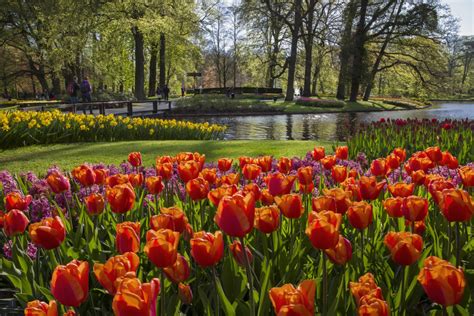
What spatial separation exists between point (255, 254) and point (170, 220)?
56 cm

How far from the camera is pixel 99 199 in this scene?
93.4 inches

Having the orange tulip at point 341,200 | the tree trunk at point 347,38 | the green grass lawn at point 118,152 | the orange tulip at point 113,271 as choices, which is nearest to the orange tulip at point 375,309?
the orange tulip at point 113,271

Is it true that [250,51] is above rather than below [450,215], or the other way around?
above

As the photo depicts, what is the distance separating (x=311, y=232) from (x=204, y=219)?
127cm

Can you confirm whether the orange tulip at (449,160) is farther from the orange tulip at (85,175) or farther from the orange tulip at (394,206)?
the orange tulip at (85,175)

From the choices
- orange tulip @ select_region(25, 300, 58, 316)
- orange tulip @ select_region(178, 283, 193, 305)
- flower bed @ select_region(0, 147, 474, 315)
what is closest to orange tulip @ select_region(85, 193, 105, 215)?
flower bed @ select_region(0, 147, 474, 315)

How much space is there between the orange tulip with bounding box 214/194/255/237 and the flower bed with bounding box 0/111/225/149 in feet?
28.9

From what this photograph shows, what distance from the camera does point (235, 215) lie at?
1448 mm

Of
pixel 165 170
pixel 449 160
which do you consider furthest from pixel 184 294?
pixel 449 160

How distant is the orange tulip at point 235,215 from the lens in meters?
1.45

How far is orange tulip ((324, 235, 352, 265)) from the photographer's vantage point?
157cm

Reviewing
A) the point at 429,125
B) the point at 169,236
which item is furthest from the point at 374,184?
the point at 429,125

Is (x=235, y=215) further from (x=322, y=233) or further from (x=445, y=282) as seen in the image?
(x=445, y=282)

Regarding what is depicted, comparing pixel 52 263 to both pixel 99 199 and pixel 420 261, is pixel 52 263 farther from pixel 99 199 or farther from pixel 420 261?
pixel 420 261
